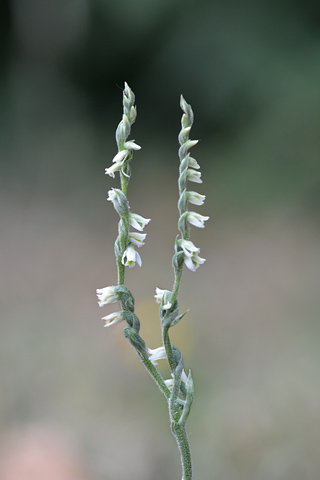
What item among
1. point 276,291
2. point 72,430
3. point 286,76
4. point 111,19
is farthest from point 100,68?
point 72,430

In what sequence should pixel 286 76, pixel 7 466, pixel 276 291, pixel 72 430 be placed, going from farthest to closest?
pixel 286 76 < pixel 276 291 < pixel 72 430 < pixel 7 466

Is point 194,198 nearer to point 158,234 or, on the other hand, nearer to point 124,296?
point 124,296

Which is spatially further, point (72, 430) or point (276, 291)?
point (276, 291)

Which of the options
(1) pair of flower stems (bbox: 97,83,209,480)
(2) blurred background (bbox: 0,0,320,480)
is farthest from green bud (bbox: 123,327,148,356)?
(2) blurred background (bbox: 0,0,320,480)

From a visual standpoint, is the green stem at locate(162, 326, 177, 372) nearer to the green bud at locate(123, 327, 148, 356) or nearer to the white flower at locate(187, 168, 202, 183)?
the green bud at locate(123, 327, 148, 356)

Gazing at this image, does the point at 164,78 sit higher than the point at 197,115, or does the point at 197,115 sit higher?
the point at 164,78

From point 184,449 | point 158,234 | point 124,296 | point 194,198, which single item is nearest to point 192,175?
point 194,198

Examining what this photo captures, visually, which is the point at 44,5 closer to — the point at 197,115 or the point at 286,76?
the point at 197,115
